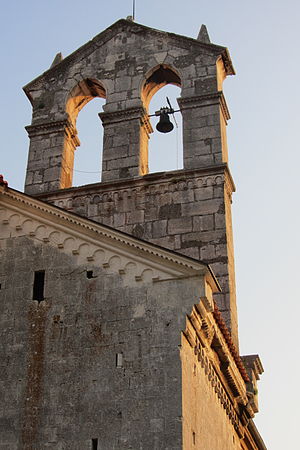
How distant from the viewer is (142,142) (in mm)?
18438

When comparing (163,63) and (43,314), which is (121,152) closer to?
(163,63)

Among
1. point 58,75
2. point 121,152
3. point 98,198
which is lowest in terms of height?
point 98,198

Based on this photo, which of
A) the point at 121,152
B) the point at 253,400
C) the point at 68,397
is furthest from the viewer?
the point at 121,152

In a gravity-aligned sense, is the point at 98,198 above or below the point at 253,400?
above

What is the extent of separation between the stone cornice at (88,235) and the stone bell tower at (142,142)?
485 centimetres

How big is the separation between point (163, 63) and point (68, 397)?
10634mm

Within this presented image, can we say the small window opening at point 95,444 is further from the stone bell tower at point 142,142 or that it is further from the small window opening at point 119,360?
the stone bell tower at point 142,142

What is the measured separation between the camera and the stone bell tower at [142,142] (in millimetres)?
16938

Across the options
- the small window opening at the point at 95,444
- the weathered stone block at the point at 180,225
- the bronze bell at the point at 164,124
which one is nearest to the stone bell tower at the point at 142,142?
the weathered stone block at the point at 180,225

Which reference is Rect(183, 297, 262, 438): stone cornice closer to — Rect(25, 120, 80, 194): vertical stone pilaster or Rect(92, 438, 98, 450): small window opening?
Rect(92, 438, 98, 450): small window opening

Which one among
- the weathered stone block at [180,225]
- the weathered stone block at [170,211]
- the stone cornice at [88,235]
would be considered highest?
the weathered stone block at [170,211]

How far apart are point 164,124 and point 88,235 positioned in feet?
24.4

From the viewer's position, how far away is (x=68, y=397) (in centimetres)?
1073

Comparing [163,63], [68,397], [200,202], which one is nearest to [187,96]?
[163,63]
